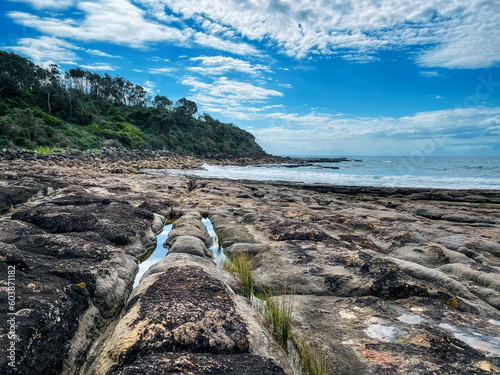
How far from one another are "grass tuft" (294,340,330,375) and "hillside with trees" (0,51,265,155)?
38.6m

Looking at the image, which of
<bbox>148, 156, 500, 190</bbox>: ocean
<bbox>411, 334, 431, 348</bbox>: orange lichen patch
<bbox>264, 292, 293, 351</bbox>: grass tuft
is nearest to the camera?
<bbox>411, 334, 431, 348</bbox>: orange lichen patch

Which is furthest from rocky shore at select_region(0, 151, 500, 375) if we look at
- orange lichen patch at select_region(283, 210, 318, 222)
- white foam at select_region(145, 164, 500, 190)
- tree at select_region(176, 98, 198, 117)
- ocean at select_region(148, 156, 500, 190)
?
tree at select_region(176, 98, 198, 117)

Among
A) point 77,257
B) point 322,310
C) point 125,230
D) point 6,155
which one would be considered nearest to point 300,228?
point 322,310

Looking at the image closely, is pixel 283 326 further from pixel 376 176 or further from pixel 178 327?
pixel 376 176

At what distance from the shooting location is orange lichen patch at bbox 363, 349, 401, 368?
9.07 feet

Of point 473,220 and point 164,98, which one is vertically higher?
point 164,98

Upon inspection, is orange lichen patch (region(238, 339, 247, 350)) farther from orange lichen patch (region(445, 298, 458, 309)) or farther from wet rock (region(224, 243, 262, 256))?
wet rock (region(224, 243, 262, 256))

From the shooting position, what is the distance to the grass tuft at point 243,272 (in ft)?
15.7

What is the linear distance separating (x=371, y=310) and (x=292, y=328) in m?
1.17

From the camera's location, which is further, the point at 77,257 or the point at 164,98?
the point at 164,98

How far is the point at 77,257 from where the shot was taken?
14.4 feet

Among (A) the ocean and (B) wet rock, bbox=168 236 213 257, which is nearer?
(B) wet rock, bbox=168 236 213 257

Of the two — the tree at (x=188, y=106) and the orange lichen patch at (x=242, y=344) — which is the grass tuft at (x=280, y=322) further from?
the tree at (x=188, y=106)

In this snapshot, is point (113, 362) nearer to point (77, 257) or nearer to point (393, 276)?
point (77, 257)
